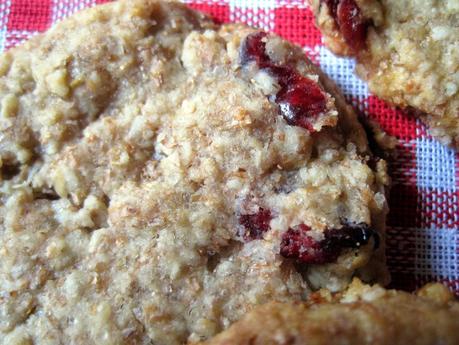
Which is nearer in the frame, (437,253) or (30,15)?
(437,253)

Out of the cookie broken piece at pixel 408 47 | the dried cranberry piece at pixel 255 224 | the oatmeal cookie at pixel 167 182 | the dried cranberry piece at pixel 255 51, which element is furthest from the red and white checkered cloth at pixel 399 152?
the dried cranberry piece at pixel 255 224

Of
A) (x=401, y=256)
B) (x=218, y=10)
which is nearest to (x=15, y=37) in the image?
(x=218, y=10)

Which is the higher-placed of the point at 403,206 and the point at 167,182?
the point at 167,182

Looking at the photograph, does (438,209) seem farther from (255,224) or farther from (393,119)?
(255,224)

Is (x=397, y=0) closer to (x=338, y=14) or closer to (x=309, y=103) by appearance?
(x=338, y=14)

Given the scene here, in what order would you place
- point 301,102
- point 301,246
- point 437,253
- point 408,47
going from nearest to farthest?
point 301,246
point 301,102
point 408,47
point 437,253

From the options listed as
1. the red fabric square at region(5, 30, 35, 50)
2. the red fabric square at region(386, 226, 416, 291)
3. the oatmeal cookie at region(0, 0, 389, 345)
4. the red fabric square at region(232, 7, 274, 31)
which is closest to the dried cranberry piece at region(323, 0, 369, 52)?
the oatmeal cookie at region(0, 0, 389, 345)

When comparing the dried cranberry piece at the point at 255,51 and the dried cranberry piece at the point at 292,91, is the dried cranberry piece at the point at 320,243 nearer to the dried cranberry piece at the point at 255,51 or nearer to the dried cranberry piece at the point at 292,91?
the dried cranberry piece at the point at 292,91
